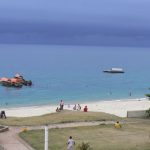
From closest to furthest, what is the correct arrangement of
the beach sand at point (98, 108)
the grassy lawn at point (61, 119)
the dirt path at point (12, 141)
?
the dirt path at point (12, 141) < the grassy lawn at point (61, 119) < the beach sand at point (98, 108)

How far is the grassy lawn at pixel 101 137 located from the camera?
2870cm

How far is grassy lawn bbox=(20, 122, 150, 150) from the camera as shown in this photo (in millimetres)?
28703

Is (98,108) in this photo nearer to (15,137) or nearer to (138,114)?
(138,114)

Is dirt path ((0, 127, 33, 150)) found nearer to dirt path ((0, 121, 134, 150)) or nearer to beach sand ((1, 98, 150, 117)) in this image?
dirt path ((0, 121, 134, 150))

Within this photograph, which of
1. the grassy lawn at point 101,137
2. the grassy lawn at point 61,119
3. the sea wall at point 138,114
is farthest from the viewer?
the sea wall at point 138,114

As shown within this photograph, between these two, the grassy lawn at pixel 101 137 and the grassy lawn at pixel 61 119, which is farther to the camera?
the grassy lawn at pixel 61 119

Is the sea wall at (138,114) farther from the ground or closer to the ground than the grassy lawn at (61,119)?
farther from the ground

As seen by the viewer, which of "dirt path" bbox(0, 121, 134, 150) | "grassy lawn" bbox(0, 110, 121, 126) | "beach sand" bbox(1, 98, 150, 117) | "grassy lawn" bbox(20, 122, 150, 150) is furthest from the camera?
"beach sand" bbox(1, 98, 150, 117)

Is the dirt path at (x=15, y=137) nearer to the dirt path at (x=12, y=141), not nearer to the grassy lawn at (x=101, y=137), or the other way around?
the dirt path at (x=12, y=141)

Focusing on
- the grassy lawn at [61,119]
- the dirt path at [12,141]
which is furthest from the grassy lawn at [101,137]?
the grassy lawn at [61,119]

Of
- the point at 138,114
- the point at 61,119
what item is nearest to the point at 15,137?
the point at 61,119

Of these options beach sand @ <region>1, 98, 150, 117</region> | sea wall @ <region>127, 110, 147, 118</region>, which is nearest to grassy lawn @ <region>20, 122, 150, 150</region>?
sea wall @ <region>127, 110, 147, 118</region>

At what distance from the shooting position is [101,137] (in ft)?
103

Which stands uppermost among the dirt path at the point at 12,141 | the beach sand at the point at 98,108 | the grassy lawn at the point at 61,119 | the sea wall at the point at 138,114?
the beach sand at the point at 98,108
